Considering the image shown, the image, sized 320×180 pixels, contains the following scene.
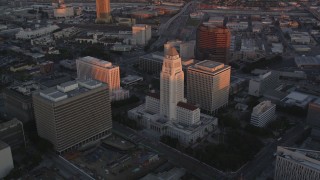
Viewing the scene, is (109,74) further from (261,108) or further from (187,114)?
(261,108)

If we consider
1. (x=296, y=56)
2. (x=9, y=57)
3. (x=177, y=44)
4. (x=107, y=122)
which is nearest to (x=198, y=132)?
(x=107, y=122)

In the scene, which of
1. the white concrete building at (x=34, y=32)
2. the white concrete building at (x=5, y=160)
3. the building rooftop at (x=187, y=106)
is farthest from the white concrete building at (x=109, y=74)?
the white concrete building at (x=34, y=32)

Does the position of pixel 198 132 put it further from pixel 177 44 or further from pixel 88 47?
pixel 88 47

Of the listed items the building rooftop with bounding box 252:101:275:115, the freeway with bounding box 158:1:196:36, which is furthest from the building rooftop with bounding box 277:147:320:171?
the freeway with bounding box 158:1:196:36

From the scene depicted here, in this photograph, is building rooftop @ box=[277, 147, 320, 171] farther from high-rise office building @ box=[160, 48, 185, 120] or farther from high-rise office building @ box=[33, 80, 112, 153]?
high-rise office building @ box=[33, 80, 112, 153]

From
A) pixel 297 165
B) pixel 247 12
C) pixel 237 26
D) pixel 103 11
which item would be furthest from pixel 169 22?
pixel 297 165

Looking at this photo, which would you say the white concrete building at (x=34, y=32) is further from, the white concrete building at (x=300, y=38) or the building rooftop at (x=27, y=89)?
the white concrete building at (x=300, y=38)

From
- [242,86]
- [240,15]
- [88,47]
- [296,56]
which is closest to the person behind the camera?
[242,86]
